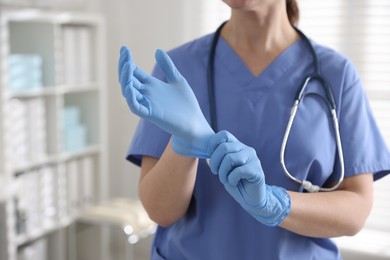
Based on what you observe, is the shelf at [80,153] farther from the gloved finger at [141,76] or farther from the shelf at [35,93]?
the gloved finger at [141,76]

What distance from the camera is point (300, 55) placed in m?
1.08

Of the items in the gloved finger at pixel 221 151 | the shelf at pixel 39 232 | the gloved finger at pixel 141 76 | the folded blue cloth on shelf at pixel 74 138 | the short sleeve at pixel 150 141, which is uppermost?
the gloved finger at pixel 141 76

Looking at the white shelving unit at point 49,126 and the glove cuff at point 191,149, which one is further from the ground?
the glove cuff at point 191,149

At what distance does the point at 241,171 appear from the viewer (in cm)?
73

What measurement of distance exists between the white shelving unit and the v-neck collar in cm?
130

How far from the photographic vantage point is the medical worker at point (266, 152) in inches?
37.2

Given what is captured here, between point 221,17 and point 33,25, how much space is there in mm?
941

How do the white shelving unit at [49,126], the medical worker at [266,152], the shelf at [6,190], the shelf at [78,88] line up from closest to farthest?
the medical worker at [266,152] < the shelf at [6,190] < the white shelving unit at [49,126] < the shelf at [78,88]

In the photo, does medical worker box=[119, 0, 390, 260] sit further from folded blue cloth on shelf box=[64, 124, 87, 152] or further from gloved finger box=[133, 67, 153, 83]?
folded blue cloth on shelf box=[64, 124, 87, 152]

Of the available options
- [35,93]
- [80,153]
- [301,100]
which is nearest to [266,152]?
[301,100]

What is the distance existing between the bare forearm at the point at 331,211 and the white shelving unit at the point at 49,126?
146cm

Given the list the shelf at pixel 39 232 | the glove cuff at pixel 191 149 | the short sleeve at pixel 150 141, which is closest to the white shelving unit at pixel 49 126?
the shelf at pixel 39 232

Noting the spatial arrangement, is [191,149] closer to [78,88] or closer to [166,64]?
[166,64]

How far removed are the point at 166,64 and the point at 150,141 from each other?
0.30 metres
